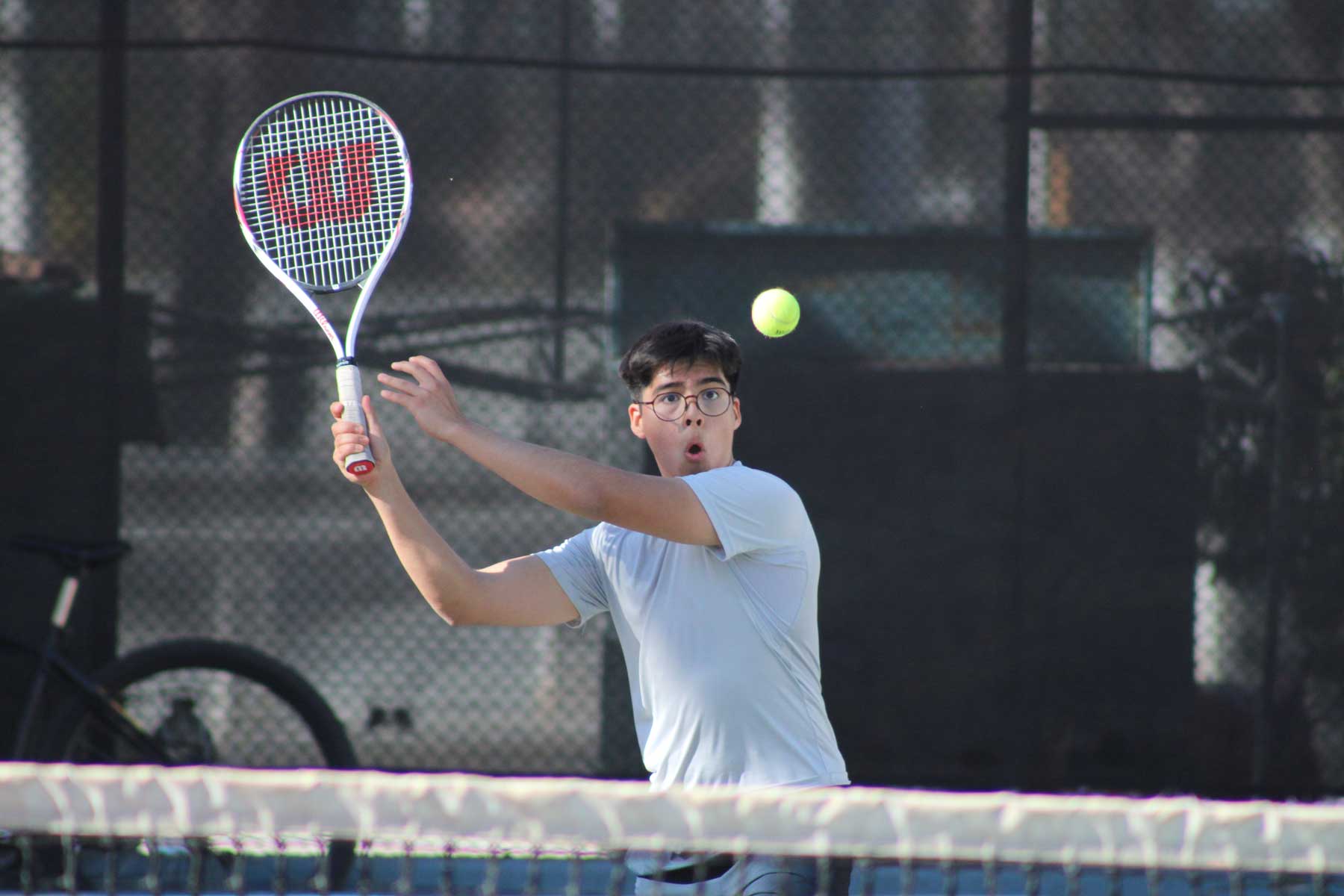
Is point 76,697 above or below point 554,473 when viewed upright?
below

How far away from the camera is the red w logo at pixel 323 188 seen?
8.95ft

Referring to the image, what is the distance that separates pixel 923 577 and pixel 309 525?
1656 millimetres

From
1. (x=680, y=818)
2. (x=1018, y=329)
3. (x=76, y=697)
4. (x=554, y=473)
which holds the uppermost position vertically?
(x=1018, y=329)

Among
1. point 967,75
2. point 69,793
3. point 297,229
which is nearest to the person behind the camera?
point 69,793

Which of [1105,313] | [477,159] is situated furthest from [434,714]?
[1105,313]

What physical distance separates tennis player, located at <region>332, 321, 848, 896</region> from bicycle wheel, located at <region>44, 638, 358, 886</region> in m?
1.58

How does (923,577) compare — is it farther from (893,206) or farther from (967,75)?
(967,75)

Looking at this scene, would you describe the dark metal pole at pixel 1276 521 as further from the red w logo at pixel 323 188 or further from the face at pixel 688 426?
the red w logo at pixel 323 188

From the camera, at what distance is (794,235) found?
400 cm

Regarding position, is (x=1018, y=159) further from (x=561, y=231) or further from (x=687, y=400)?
(x=687, y=400)

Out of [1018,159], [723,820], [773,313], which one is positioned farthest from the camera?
[1018,159]

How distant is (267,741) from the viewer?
4027 mm

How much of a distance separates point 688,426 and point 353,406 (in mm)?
472

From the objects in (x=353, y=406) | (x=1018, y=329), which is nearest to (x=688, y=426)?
(x=353, y=406)
